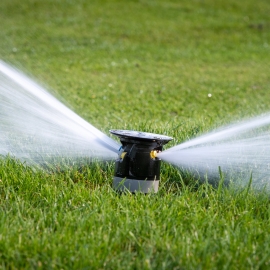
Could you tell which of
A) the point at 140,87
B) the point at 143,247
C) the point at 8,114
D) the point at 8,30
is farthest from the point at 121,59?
the point at 143,247

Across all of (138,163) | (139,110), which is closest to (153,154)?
(138,163)

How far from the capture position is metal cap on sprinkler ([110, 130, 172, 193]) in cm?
306

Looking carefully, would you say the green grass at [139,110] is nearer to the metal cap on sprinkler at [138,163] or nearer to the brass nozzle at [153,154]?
the metal cap on sprinkler at [138,163]

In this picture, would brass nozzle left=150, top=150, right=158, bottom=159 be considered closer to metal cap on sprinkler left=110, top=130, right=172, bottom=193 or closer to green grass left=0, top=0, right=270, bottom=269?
metal cap on sprinkler left=110, top=130, right=172, bottom=193

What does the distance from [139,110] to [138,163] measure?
378cm

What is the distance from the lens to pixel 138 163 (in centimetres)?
309

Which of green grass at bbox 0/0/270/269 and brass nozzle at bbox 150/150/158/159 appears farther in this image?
brass nozzle at bbox 150/150/158/159

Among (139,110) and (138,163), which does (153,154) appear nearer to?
(138,163)

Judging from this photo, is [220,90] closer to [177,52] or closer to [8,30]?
[177,52]

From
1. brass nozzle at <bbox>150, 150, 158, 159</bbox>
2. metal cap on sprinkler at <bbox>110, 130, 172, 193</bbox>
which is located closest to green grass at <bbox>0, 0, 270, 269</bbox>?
metal cap on sprinkler at <bbox>110, 130, 172, 193</bbox>

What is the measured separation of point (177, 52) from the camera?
40.2 ft

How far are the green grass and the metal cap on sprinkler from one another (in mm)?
88

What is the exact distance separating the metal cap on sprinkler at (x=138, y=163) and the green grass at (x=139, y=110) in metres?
0.09

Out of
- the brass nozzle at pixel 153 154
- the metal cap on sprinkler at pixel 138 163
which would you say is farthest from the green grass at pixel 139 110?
the brass nozzle at pixel 153 154
